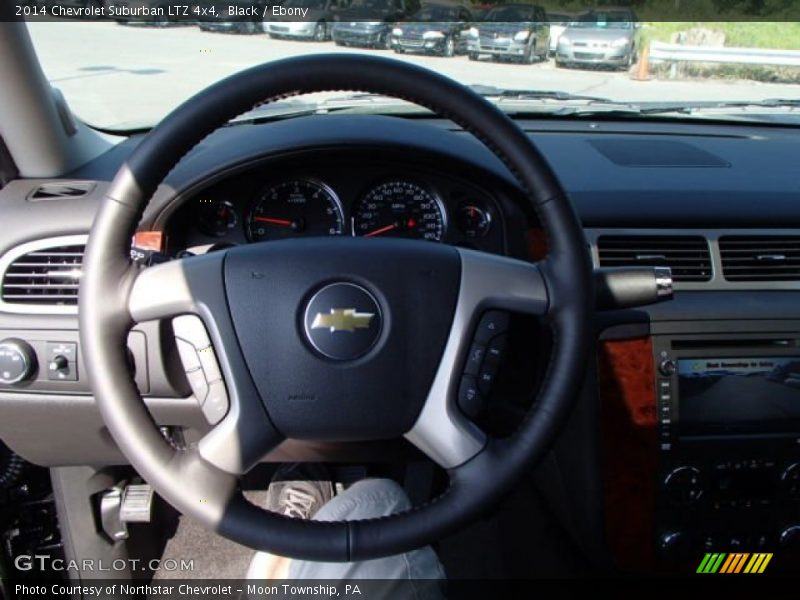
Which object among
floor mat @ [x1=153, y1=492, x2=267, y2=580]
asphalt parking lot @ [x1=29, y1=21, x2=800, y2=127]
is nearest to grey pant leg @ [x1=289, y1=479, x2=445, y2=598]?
floor mat @ [x1=153, y1=492, x2=267, y2=580]

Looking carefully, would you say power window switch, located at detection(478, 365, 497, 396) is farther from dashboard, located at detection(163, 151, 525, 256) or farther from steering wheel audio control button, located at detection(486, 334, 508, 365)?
dashboard, located at detection(163, 151, 525, 256)

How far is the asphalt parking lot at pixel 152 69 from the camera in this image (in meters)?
2.50

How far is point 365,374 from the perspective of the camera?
1526 millimetres

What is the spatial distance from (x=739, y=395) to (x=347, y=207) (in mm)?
1109

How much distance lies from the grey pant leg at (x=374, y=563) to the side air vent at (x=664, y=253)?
82cm

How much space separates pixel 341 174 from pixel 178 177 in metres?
0.38

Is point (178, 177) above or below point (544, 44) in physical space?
below

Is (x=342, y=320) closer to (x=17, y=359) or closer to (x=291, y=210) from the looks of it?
(x=291, y=210)

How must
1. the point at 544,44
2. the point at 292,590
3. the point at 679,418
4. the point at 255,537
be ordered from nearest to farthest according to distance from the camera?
the point at 255,537
the point at 292,590
the point at 679,418
the point at 544,44

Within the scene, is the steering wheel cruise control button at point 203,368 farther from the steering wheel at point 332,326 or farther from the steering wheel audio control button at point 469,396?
the steering wheel audio control button at point 469,396

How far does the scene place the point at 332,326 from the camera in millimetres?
1525

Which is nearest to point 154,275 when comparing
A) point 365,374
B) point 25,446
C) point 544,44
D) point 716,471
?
point 365,374

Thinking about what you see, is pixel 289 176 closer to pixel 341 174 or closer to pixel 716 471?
pixel 341 174

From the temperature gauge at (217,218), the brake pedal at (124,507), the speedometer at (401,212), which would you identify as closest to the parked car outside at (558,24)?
the speedometer at (401,212)
